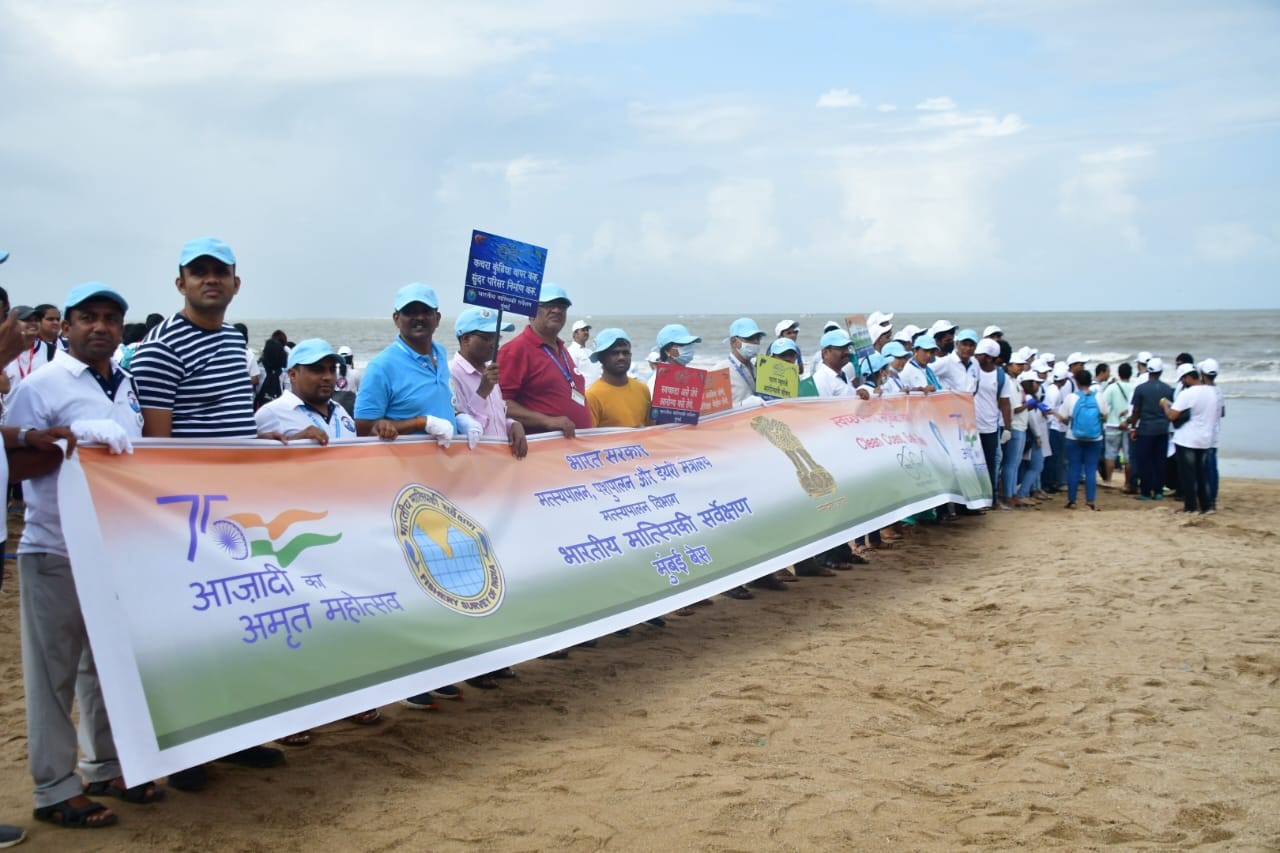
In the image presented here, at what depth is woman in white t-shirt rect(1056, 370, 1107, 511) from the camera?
13.2 meters

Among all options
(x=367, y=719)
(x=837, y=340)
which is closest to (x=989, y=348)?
(x=837, y=340)

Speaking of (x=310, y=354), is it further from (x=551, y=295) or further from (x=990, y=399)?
(x=990, y=399)

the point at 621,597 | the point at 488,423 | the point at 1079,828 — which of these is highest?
the point at 488,423

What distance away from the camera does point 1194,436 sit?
12344 millimetres

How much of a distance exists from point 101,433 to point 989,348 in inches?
399

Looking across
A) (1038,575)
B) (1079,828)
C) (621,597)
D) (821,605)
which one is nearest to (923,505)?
(1038,575)

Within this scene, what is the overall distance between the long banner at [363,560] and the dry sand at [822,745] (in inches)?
16.4

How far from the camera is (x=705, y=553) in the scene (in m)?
6.54

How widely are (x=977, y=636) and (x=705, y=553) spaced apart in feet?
6.26

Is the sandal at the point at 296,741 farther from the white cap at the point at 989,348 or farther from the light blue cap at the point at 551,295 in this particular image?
the white cap at the point at 989,348

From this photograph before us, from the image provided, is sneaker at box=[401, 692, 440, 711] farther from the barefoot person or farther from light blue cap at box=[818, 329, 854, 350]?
light blue cap at box=[818, 329, 854, 350]

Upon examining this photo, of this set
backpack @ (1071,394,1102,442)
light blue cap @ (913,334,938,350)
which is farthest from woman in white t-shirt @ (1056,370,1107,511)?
light blue cap @ (913,334,938,350)

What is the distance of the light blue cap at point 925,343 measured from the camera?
11508mm

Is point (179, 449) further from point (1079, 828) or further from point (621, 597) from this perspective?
point (1079, 828)
